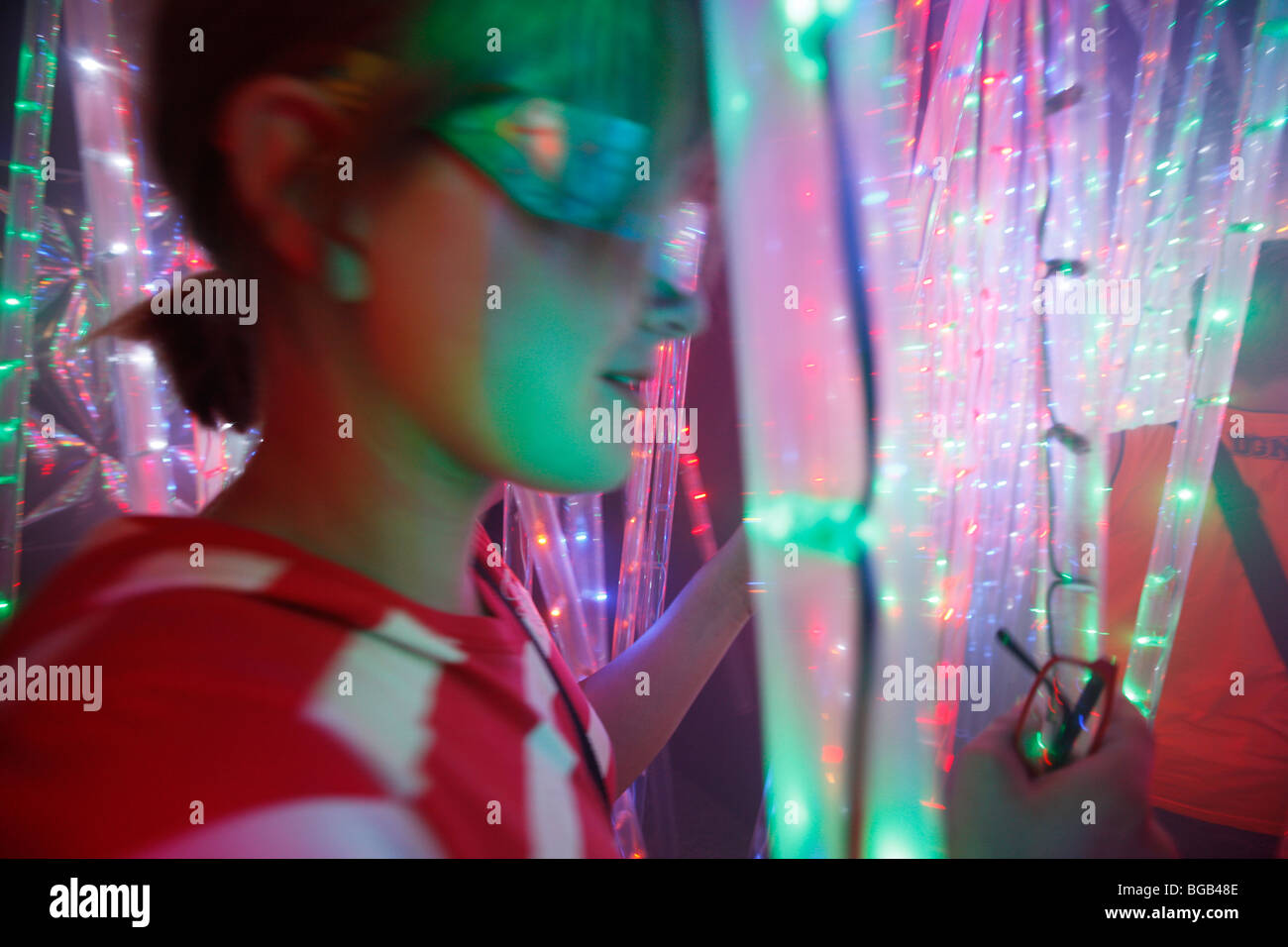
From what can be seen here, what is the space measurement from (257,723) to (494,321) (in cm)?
29

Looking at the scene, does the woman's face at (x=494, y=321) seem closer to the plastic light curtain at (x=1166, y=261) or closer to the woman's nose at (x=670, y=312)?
the woman's nose at (x=670, y=312)

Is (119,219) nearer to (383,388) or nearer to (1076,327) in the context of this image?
(383,388)

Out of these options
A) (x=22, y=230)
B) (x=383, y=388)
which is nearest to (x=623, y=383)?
(x=383, y=388)

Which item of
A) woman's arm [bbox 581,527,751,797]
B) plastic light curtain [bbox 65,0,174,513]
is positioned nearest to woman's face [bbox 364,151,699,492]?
woman's arm [bbox 581,527,751,797]

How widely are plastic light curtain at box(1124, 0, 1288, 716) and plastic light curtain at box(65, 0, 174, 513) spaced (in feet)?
4.93

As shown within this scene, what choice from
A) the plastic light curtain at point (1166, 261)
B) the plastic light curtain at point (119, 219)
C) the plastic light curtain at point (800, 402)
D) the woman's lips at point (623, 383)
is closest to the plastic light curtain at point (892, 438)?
the plastic light curtain at point (800, 402)

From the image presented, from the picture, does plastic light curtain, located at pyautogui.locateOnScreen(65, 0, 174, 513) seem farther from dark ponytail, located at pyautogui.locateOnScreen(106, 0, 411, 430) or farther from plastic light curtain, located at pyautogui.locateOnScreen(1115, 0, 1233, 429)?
plastic light curtain, located at pyautogui.locateOnScreen(1115, 0, 1233, 429)

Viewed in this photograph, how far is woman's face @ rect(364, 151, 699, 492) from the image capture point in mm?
420

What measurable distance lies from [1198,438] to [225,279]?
1.17 m

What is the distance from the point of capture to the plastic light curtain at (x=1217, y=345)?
78cm

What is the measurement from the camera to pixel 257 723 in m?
0.34

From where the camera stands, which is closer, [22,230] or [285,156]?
[285,156]

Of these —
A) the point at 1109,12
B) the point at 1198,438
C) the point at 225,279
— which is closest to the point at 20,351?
the point at 225,279

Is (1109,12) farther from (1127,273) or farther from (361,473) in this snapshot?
(361,473)
